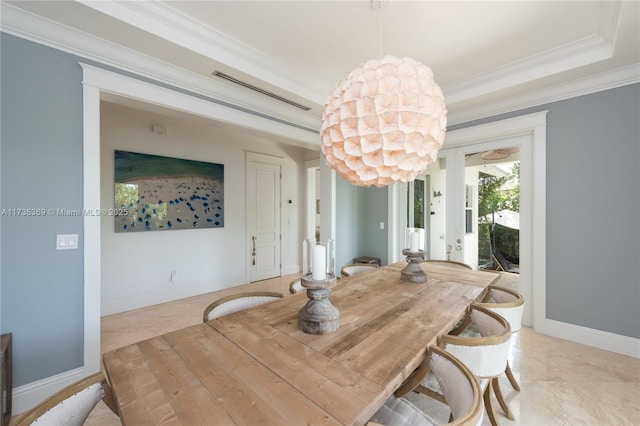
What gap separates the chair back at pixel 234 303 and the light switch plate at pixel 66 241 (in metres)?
1.10

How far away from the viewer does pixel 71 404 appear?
2.86 ft

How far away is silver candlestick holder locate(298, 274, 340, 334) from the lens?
120 centimetres

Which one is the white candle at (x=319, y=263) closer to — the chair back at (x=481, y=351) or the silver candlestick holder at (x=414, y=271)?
the chair back at (x=481, y=351)

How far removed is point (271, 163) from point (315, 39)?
2806 millimetres

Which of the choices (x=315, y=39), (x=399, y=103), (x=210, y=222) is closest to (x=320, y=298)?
(x=399, y=103)

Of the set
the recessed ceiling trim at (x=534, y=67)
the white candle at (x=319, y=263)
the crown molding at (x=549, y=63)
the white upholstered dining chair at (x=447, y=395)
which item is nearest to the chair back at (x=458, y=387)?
the white upholstered dining chair at (x=447, y=395)

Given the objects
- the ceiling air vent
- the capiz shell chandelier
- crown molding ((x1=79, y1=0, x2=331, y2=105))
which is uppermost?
crown molding ((x1=79, y1=0, x2=331, y2=105))

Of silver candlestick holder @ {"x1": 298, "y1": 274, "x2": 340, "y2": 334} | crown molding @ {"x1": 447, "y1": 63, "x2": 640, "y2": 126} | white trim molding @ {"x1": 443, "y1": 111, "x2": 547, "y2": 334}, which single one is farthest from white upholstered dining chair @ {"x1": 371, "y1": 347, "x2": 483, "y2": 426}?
crown molding @ {"x1": 447, "y1": 63, "x2": 640, "y2": 126}

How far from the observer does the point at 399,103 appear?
1.21m

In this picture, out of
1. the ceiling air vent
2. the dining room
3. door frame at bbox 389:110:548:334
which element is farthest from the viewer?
door frame at bbox 389:110:548:334

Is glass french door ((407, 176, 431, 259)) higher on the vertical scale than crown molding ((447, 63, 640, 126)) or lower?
lower

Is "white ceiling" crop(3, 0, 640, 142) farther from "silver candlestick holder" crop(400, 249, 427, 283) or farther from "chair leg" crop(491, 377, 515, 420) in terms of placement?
"chair leg" crop(491, 377, 515, 420)

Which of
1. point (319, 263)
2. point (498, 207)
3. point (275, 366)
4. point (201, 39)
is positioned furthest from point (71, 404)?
point (498, 207)

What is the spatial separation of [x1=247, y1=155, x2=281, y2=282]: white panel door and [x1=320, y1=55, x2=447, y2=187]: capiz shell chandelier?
3.48m
